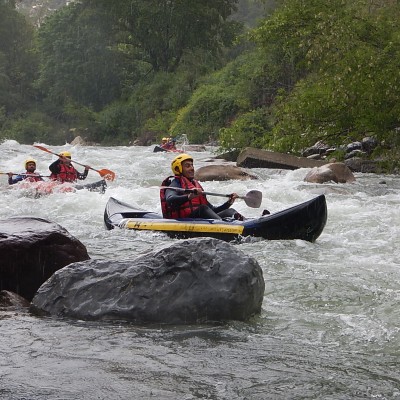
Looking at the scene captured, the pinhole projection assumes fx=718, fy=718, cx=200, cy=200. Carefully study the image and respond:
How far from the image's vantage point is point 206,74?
33.2 m

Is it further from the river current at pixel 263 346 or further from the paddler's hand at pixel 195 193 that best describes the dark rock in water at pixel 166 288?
the paddler's hand at pixel 195 193

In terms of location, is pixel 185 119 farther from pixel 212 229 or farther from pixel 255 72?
pixel 212 229

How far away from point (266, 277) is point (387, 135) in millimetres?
8193

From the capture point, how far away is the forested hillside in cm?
1256

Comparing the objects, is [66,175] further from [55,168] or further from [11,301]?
[11,301]

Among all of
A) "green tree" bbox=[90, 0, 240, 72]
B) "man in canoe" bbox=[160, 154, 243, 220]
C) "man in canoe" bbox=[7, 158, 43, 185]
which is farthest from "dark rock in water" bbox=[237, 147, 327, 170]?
"green tree" bbox=[90, 0, 240, 72]

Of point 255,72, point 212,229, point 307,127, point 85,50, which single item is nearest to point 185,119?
point 255,72

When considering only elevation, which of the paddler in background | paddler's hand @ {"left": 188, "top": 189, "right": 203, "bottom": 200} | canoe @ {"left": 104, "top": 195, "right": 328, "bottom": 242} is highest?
paddler's hand @ {"left": 188, "top": 189, "right": 203, "bottom": 200}

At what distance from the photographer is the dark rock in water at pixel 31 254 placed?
4973 mm

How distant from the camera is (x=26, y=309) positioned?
4.65 metres

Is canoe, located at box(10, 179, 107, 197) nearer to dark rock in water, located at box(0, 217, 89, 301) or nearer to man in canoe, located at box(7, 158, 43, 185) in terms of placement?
man in canoe, located at box(7, 158, 43, 185)

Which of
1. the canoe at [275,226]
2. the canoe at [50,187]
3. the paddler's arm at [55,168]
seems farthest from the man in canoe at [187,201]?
the paddler's arm at [55,168]

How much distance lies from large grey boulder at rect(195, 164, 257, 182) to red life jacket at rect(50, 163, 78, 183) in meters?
2.38

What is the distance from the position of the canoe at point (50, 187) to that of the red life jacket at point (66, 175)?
60 cm
